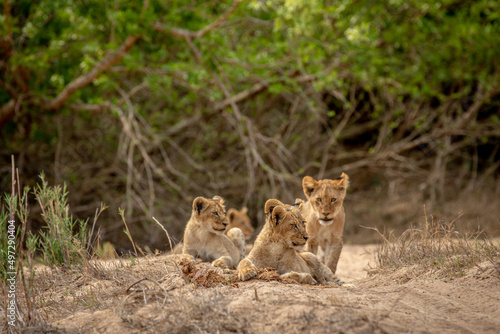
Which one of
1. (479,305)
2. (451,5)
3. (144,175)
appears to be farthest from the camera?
(451,5)

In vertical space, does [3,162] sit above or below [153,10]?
below

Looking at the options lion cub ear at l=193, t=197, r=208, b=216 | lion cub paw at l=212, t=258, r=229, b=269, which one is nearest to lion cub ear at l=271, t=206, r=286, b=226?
lion cub paw at l=212, t=258, r=229, b=269

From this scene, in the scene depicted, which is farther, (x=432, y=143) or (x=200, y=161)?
(x=432, y=143)

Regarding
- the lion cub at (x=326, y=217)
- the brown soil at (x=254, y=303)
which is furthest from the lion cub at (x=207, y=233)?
the lion cub at (x=326, y=217)

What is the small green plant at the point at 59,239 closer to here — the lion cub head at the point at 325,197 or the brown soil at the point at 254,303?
the brown soil at the point at 254,303

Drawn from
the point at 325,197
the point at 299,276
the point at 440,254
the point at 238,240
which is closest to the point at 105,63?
the point at 238,240

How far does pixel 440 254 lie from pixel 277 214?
1662 mm

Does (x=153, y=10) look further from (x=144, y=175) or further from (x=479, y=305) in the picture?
(x=479, y=305)

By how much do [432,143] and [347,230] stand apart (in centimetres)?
351

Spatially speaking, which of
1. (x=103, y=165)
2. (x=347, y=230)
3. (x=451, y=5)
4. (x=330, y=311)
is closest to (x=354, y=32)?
(x=347, y=230)

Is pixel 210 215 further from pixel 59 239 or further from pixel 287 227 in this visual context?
pixel 59 239

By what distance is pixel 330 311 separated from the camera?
3.88 metres

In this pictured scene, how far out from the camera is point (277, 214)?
5.24m

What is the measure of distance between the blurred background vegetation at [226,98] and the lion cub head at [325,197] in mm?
2889
